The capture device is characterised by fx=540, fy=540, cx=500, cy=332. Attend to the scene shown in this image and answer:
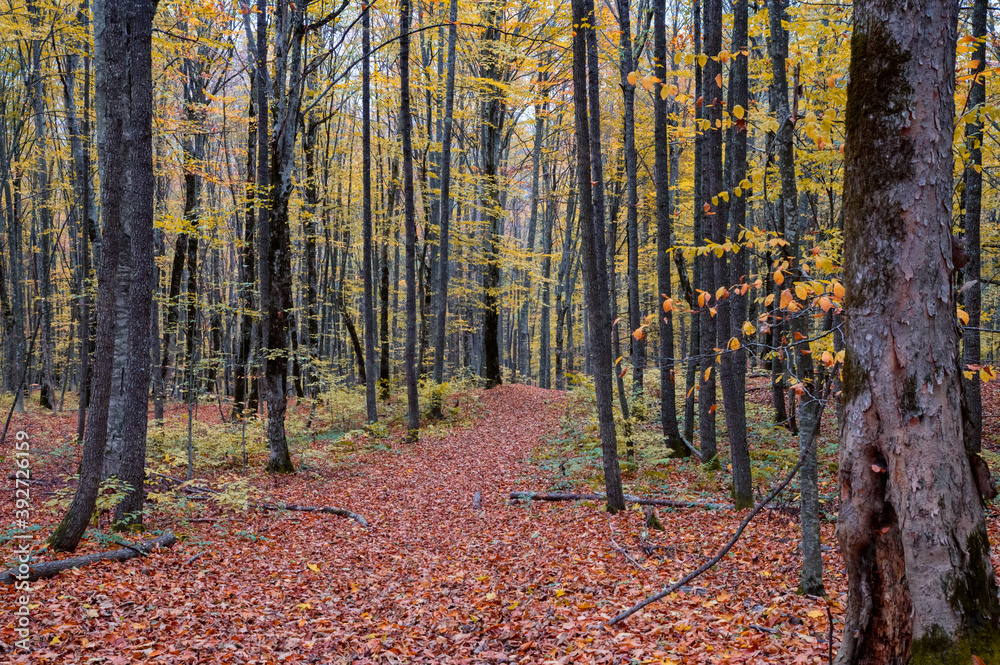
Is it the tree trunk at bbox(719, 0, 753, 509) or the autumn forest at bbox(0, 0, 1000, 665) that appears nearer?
the autumn forest at bbox(0, 0, 1000, 665)

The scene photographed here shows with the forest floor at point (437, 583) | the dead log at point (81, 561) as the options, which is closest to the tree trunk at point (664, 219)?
the forest floor at point (437, 583)

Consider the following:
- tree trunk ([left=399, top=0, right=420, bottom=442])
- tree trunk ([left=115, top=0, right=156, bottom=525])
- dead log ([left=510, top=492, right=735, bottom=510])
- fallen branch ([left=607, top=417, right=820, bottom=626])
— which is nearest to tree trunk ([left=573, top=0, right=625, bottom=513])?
dead log ([left=510, top=492, right=735, bottom=510])

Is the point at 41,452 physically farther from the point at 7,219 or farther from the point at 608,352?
the point at 7,219

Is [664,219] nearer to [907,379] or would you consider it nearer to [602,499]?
[602,499]

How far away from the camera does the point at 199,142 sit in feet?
57.8

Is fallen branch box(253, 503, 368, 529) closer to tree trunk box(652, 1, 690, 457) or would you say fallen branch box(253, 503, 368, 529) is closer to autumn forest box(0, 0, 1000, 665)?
autumn forest box(0, 0, 1000, 665)

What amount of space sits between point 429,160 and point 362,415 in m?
10.3

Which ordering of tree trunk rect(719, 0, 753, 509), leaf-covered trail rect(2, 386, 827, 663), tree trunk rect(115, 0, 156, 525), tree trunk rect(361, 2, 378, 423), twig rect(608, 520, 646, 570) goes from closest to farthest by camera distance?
leaf-covered trail rect(2, 386, 827, 663), twig rect(608, 520, 646, 570), tree trunk rect(115, 0, 156, 525), tree trunk rect(719, 0, 753, 509), tree trunk rect(361, 2, 378, 423)

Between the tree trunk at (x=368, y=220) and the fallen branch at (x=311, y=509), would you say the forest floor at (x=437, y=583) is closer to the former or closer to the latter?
the fallen branch at (x=311, y=509)

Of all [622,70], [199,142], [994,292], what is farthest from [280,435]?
[994,292]

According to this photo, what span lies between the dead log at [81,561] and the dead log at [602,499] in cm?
507

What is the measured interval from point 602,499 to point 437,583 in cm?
341

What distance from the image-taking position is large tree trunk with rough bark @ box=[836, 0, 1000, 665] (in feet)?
7.15

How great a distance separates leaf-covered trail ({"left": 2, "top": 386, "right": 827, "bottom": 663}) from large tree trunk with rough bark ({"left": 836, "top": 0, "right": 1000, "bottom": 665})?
4.90 feet
